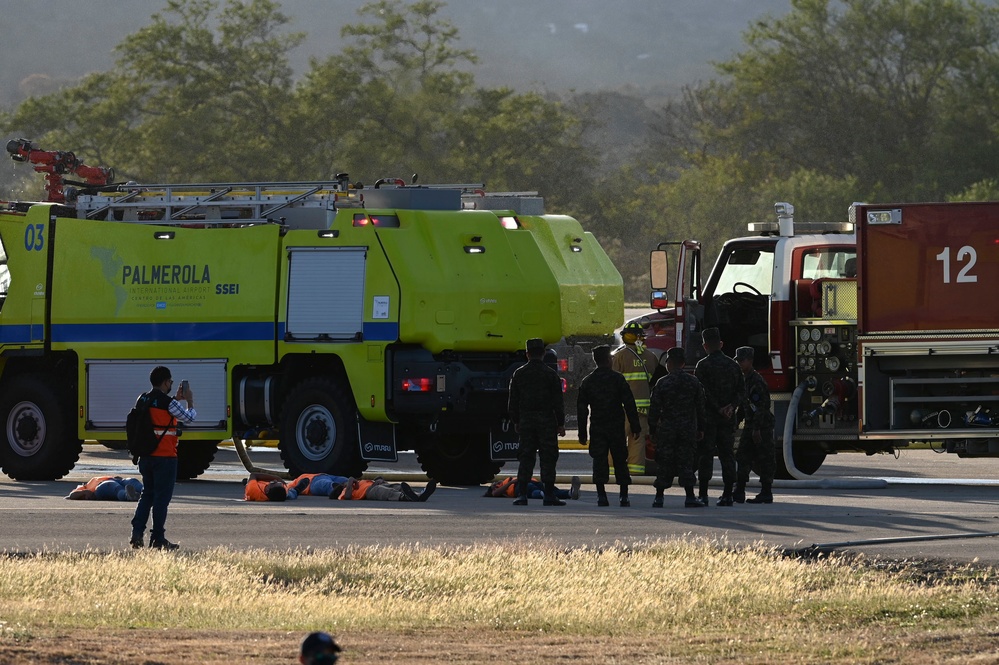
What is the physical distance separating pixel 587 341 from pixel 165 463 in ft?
29.7

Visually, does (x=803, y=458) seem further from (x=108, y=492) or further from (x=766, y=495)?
(x=108, y=492)

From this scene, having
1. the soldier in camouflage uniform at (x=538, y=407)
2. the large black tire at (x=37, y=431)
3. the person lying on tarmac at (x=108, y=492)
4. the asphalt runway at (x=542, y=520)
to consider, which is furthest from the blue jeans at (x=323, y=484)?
the large black tire at (x=37, y=431)

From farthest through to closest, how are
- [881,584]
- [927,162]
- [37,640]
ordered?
[927,162] → [881,584] → [37,640]

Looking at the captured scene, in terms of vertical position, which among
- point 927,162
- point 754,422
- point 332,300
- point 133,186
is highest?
point 927,162

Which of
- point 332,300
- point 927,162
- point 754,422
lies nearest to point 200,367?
point 332,300

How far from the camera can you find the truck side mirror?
18.7 m

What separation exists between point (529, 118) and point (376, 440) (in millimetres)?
54121

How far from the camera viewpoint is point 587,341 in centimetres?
2209

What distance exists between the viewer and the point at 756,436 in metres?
17.1

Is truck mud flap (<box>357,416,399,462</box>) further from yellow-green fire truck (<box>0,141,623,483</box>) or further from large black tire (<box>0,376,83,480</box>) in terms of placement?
large black tire (<box>0,376,83,480</box>)

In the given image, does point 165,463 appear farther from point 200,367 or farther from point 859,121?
point 859,121

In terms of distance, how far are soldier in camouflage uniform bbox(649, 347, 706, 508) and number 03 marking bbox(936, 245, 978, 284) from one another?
3.35 m

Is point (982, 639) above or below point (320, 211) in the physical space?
below

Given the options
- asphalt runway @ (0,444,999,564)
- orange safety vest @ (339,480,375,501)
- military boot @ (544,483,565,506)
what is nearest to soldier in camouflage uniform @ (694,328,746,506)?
asphalt runway @ (0,444,999,564)
